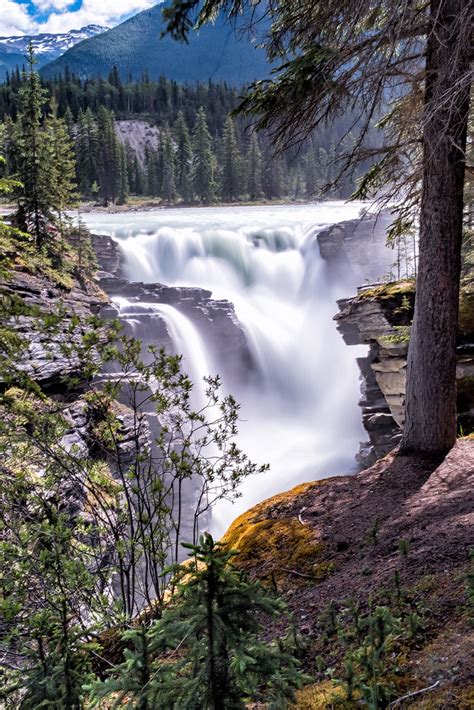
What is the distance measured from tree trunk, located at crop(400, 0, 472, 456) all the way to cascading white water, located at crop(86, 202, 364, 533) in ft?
14.4

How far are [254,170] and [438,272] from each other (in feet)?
229

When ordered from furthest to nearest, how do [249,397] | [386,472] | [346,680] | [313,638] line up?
[249,397] < [386,472] < [313,638] < [346,680]

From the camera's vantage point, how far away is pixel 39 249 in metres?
19.7

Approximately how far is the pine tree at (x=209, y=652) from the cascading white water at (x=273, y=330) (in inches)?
316

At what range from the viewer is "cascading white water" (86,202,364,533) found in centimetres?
1917

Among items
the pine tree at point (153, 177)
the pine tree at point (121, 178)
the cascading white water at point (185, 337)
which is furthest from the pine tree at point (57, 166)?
the pine tree at point (153, 177)

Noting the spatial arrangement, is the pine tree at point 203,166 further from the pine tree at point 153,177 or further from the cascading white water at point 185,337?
the cascading white water at point 185,337

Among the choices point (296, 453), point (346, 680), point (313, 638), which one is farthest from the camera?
point (296, 453)

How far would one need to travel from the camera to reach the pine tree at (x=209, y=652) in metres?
1.80

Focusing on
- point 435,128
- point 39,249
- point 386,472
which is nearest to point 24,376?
point 386,472

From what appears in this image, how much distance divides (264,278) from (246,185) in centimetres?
4599

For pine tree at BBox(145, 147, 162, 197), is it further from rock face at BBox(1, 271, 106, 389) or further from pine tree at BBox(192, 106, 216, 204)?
rock face at BBox(1, 271, 106, 389)

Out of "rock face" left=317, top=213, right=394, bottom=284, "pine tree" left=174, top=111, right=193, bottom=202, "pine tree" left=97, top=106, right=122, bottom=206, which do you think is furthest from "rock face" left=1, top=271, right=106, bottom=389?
"pine tree" left=174, top=111, right=193, bottom=202

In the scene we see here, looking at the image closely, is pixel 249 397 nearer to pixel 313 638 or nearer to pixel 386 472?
pixel 386 472
